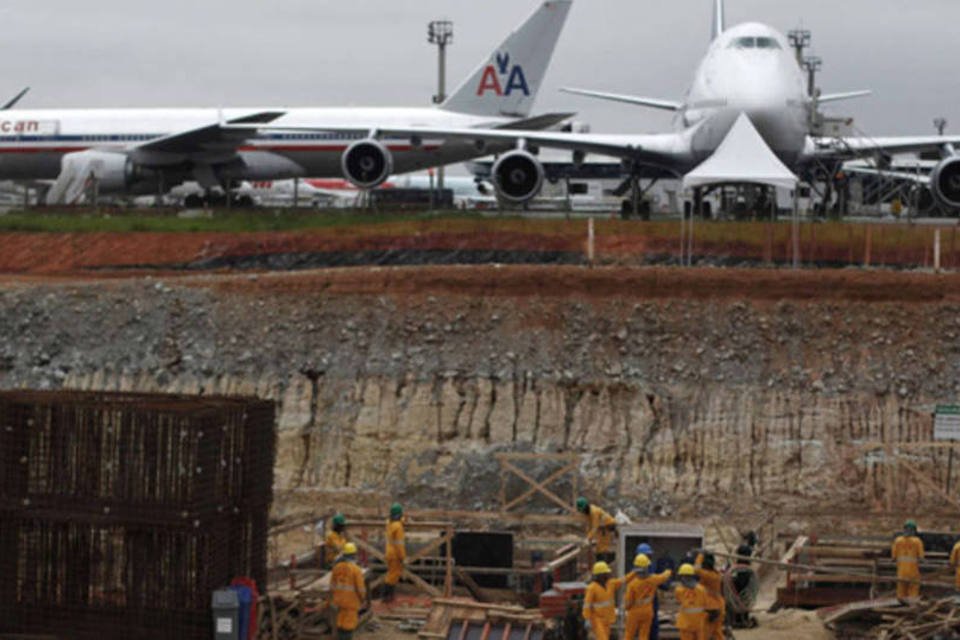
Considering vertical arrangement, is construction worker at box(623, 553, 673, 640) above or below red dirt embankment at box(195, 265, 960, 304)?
below

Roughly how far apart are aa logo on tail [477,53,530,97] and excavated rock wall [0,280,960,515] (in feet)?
79.8

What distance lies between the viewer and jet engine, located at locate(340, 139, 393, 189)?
4356 centimetres

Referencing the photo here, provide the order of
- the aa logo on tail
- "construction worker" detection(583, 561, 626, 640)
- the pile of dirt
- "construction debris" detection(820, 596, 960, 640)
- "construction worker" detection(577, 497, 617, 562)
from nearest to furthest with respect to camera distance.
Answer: "construction worker" detection(583, 561, 626, 640)
"construction debris" detection(820, 596, 960, 640)
the pile of dirt
"construction worker" detection(577, 497, 617, 562)
the aa logo on tail

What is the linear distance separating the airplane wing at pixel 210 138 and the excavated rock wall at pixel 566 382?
64.1 ft

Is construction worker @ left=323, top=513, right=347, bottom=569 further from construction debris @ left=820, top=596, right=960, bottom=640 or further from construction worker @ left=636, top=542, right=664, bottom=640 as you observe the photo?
construction debris @ left=820, top=596, right=960, bottom=640

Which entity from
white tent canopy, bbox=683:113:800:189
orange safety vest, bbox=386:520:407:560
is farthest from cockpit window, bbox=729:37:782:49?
orange safety vest, bbox=386:520:407:560

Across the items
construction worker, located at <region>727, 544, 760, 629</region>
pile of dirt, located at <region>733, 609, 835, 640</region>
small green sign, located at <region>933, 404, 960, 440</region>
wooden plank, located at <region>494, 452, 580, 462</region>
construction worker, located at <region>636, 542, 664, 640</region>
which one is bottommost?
pile of dirt, located at <region>733, 609, 835, 640</region>

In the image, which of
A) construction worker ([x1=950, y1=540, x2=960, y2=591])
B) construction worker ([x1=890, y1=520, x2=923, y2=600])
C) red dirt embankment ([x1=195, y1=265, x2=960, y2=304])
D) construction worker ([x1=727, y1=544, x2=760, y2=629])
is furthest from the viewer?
red dirt embankment ([x1=195, y1=265, x2=960, y2=304])

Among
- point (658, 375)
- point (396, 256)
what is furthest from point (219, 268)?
point (658, 375)

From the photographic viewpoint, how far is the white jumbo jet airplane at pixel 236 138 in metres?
52.3

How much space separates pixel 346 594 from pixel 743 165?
873 inches

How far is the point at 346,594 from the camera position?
18.1 metres

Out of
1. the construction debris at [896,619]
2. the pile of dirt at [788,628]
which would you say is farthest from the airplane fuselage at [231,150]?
the construction debris at [896,619]

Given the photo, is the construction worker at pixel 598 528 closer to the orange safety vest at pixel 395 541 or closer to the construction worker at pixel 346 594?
the orange safety vest at pixel 395 541
